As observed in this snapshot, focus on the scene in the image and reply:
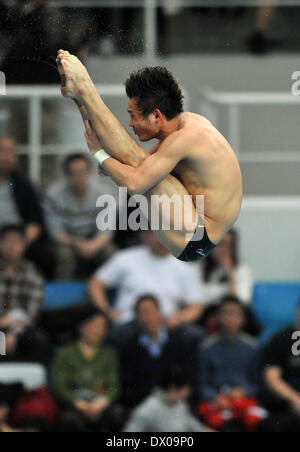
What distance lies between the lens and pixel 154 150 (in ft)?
15.8

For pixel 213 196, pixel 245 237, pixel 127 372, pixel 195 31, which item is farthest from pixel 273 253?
pixel 213 196

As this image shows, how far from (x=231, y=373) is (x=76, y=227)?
155 centimetres

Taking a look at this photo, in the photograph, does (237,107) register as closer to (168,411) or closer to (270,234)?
(270,234)

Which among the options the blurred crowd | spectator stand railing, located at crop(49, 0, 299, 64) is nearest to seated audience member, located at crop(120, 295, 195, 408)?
Answer: the blurred crowd

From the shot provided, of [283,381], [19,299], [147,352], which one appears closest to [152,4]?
[19,299]

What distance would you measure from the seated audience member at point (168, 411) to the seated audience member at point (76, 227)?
42.7 inches

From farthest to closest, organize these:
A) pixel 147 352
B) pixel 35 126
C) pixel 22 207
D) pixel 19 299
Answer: pixel 35 126 → pixel 22 207 → pixel 19 299 → pixel 147 352

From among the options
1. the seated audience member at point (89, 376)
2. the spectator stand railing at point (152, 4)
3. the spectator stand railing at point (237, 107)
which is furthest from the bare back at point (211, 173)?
the spectator stand railing at point (152, 4)

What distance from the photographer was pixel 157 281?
7496 millimetres

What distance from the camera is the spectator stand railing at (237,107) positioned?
7.86 m

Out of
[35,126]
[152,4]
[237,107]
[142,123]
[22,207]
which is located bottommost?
[142,123]

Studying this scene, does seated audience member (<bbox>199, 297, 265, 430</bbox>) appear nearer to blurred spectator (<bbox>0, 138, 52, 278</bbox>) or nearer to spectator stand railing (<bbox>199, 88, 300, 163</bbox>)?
spectator stand railing (<bbox>199, 88, 300, 163</bbox>)

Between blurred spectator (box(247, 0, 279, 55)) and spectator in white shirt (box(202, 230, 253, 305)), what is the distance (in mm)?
2095

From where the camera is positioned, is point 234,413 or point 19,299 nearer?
point 234,413
